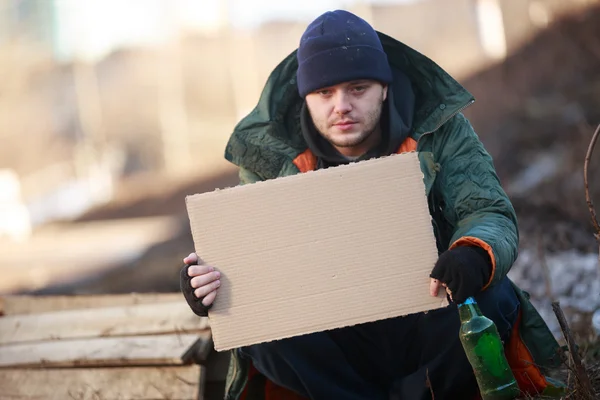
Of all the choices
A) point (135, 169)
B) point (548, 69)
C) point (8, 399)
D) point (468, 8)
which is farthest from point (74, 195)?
point (8, 399)

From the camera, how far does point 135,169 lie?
22.4 m

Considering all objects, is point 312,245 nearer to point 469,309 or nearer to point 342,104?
point 469,309

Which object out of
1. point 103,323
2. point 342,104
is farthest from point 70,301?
point 342,104

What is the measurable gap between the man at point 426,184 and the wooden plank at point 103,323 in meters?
0.79

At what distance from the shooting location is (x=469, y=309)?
2332 mm

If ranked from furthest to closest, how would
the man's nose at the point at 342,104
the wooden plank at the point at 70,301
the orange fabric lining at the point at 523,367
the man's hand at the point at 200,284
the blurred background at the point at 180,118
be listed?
1. the blurred background at the point at 180,118
2. the wooden plank at the point at 70,301
3. the man's nose at the point at 342,104
4. the orange fabric lining at the point at 523,367
5. the man's hand at the point at 200,284

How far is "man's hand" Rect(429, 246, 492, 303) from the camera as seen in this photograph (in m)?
2.24

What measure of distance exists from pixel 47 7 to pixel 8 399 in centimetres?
2327

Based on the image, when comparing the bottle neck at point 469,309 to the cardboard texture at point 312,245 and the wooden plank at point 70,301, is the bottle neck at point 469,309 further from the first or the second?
the wooden plank at point 70,301

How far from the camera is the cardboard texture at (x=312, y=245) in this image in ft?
7.86

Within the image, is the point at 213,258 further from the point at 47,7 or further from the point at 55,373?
the point at 47,7

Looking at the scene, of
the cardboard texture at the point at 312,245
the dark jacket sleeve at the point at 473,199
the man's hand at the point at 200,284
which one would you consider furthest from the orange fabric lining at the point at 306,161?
the man's hand at the point at 200,284

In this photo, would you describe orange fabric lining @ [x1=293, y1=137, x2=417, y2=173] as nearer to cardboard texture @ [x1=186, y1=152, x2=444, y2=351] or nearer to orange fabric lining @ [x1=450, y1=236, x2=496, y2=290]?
cardboard texture @ [x1=186, y1=152, x2=444, y2=351]

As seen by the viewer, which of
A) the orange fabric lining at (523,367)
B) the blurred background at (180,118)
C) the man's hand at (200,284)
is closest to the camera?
the man's hand at (200,284)
